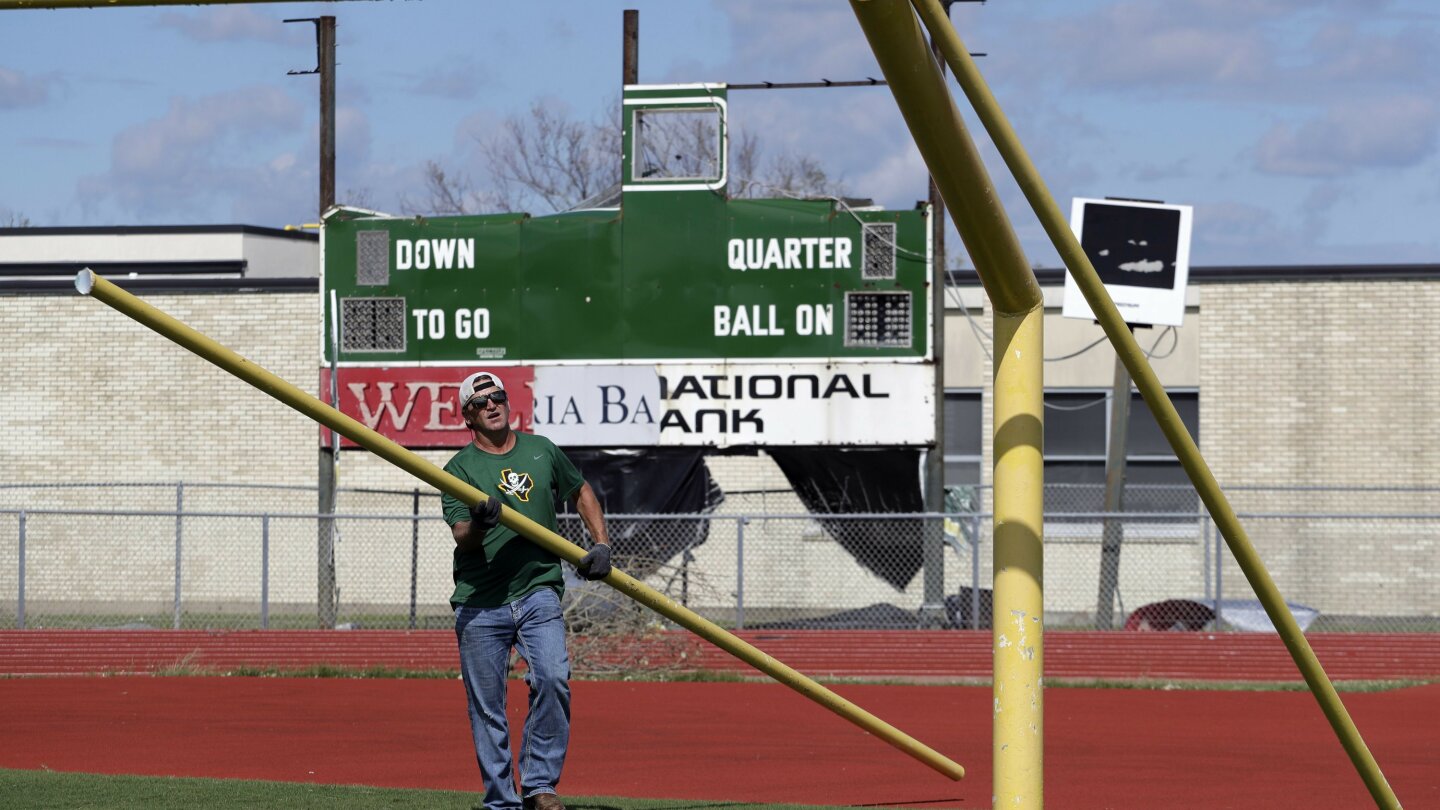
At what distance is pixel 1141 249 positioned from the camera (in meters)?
20.5

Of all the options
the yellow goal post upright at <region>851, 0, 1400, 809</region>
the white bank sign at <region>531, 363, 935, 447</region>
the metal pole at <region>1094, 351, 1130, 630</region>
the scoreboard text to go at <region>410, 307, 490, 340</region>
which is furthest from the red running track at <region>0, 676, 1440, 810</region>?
the scoreboard text to go at <region>410, 307, 490, 340</region>

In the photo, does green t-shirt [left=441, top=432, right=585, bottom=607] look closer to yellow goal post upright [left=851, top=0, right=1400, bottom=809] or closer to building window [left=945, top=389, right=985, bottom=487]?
yellow goal post upright [left=851, top=0, right=1400, bottom=809]

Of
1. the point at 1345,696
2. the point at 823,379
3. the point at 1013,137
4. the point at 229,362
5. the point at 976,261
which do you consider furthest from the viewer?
the point at 823,379

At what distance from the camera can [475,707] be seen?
7.77 meters

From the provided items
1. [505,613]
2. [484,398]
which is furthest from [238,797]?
[484,398]

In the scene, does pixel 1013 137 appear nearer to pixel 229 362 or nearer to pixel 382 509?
pixel 229 362

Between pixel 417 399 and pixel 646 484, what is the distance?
2831 millimetres

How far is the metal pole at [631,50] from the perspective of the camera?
25.2m

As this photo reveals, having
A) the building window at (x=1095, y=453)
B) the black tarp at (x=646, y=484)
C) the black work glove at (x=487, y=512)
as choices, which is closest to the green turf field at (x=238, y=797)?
the black work glove at (x=487, y=512)

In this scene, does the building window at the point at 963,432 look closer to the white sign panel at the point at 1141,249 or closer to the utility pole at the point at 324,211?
the white sign panel at the point at 1141,249

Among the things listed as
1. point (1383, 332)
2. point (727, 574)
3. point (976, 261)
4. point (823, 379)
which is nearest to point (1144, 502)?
point (1383, 332)

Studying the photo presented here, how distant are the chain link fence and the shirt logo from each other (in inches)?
577

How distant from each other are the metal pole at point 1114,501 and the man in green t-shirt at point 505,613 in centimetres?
1411

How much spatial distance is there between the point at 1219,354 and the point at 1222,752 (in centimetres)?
1541
